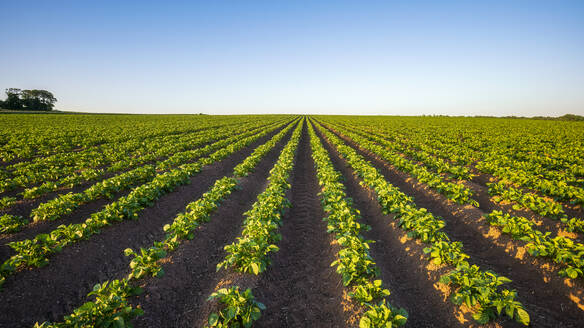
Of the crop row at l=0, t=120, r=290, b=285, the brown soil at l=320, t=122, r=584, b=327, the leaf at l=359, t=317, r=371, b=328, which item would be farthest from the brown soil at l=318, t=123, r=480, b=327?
the crop row at l=0, t=120, r=290, b=285

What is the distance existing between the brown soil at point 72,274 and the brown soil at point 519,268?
8.18 m

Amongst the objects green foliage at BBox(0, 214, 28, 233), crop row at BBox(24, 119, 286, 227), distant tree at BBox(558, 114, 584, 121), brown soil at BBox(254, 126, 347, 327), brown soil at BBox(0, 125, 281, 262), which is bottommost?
brown soil at BBox(254, 126, 347, 327)

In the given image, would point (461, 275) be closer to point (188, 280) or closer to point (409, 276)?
point (409, 276)

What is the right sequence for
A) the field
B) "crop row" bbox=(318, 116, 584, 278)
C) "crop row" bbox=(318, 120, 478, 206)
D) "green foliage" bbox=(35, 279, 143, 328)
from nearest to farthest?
"green foliage" bbox=(35, 279, 143, 328) → the field → "crop row" bbox=(318, 116, 584, 278) → "crop row" bbox=(318, 120, 478, 206)

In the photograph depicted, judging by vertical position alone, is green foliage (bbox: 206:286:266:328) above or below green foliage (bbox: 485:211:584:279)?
below

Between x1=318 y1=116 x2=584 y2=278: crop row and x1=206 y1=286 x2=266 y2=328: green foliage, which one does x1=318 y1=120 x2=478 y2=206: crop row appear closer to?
x1=318 y1=116 x2=584 y2=278: crop row

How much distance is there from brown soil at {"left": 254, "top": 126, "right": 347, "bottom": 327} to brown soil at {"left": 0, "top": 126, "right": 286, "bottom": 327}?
96.0 inches

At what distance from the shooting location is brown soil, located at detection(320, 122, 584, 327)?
459 centimetres

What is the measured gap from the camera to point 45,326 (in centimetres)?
333

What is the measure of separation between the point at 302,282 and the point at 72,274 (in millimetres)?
5514

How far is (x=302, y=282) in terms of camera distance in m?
5.57

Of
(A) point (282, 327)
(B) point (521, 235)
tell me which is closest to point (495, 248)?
(B) point (521, 235)

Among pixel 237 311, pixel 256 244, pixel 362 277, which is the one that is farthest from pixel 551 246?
pixel 237 311

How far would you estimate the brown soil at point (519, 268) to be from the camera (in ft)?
15.1
